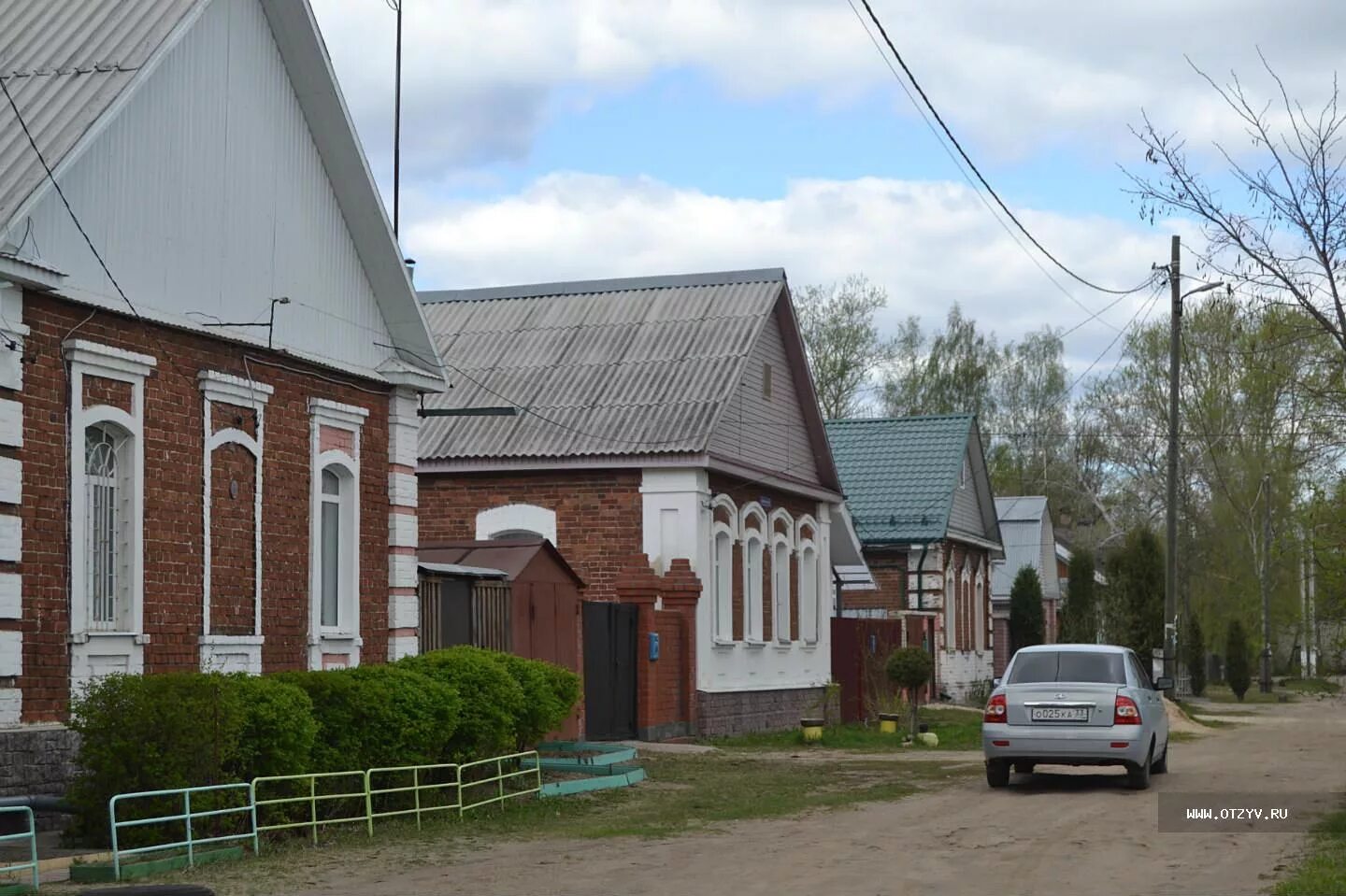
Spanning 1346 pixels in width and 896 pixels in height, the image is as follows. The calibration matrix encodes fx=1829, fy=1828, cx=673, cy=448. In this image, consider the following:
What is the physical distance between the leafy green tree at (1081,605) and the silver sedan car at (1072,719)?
102 feet

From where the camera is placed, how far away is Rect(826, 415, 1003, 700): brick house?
1672 inches

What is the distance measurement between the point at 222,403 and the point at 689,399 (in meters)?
11.6

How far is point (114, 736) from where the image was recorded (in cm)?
1305

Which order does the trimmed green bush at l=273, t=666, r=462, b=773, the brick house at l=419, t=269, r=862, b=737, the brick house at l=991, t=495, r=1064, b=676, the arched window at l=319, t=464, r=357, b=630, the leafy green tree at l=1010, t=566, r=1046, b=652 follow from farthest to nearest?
the brick house at l=991, t=495, r=1064, b=676 → the leafy green tree at l=1010, t=566, r=1046, b=652 → the brick house at l=419, t=269, r=862, b=737 → the arched window at l=319, t=464, r=357, b=630 → the trimmed green bush at l=273, t=666, r=462, b=773

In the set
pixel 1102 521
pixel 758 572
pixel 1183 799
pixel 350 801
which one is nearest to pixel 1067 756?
pixel 1183 799

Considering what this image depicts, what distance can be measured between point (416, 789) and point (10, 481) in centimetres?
404

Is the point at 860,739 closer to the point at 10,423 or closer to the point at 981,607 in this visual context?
the point at 10,423

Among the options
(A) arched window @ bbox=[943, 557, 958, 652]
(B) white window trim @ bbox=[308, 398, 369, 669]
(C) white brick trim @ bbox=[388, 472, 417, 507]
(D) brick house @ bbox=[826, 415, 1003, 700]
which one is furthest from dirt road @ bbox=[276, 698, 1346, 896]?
(A) arched window @ bbox=[943, 557, 958, 652]

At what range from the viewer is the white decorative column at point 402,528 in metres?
20.2

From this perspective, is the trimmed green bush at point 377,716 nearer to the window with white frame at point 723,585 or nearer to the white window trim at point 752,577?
the window with white frame at point 723,585

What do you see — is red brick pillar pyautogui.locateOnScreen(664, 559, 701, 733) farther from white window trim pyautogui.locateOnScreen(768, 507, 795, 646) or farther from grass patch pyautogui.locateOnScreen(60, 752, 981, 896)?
white window trim pyautogui.locateOnScreen(768, 507, 795, 646)

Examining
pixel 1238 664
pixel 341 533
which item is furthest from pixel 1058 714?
pixel 1238 664

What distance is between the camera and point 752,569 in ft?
103

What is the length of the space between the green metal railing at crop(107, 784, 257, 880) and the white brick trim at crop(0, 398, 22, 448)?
3.17 m
